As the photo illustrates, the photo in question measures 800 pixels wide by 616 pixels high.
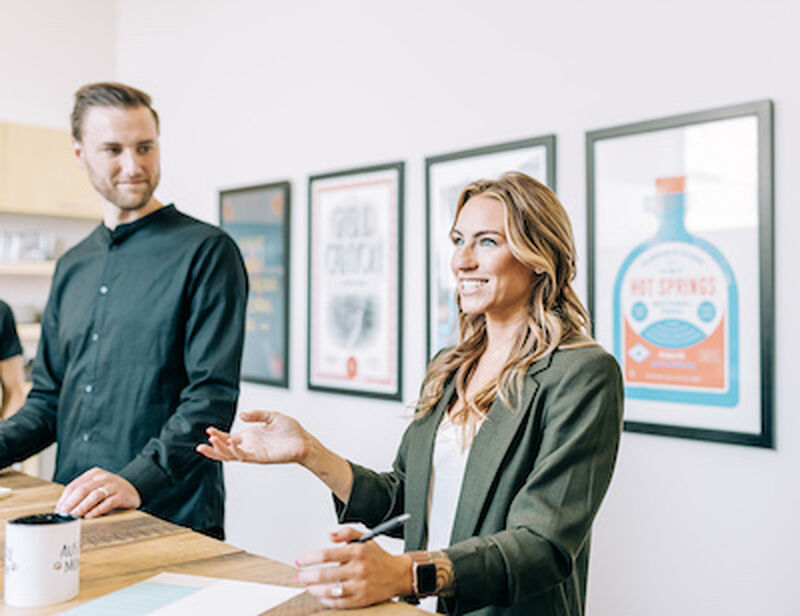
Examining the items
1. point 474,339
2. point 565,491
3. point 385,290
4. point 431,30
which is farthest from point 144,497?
point 431,30

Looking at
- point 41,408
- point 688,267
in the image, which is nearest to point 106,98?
point 41,408

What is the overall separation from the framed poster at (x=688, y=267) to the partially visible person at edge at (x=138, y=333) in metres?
1.20

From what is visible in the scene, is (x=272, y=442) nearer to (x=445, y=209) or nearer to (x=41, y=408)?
(x=41, y=408)

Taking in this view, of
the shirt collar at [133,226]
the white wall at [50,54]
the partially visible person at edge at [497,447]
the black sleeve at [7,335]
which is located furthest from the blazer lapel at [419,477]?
the white wall at [50,54]

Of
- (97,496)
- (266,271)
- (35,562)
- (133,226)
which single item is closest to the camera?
(35,562)

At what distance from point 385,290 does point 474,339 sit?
1.53 metres

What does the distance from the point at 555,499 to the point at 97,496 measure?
34.5 inches

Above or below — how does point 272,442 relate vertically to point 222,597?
above

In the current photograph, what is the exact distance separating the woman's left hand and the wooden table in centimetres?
2

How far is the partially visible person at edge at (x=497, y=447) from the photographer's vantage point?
1.17 m

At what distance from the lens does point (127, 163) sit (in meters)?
1.96

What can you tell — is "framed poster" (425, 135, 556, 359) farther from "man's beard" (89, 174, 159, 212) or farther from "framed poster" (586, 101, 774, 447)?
"man's beard" (89, 174, 159, 212)

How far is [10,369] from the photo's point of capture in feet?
11.3

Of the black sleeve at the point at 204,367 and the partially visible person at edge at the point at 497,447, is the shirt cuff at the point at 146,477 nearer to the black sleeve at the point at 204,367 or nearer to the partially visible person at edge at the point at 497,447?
the black sleeve at the point at 204,367
